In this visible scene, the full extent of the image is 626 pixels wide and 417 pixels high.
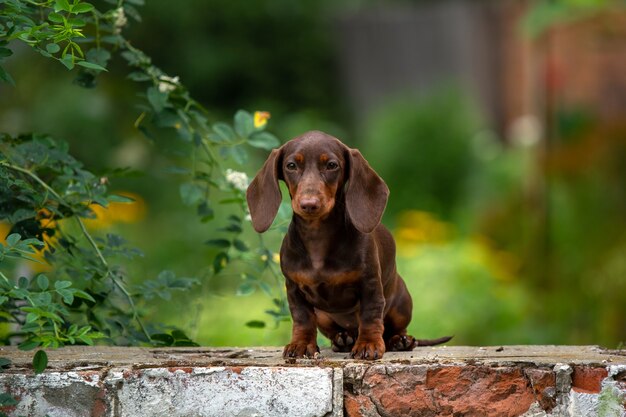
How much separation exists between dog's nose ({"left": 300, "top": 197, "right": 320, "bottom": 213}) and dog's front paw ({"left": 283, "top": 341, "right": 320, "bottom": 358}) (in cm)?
49

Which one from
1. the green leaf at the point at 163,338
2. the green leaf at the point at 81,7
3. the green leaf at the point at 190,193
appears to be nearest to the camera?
the green leaf at the point at 81,7

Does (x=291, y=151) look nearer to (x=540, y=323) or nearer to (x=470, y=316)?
(x=470, y=316)

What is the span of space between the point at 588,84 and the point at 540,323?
470 centimetres

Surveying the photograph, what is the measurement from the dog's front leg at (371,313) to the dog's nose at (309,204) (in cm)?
34

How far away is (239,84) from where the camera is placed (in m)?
13.4

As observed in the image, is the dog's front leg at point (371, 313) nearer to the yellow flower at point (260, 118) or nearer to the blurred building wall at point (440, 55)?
the yellow flower at point (260, 118)

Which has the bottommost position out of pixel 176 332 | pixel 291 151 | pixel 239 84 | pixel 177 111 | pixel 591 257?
pixel 176 332

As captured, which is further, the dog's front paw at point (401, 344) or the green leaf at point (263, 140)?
the green leaf at point (263, 140)

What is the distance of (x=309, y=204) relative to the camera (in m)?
3.32

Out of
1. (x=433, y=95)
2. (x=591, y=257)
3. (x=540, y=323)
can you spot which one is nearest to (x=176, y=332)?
(x=540, y=323)

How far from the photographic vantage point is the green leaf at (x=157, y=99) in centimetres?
418

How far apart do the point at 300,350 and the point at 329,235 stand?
14.6 inches

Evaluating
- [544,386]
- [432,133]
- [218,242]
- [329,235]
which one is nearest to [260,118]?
[218,242]

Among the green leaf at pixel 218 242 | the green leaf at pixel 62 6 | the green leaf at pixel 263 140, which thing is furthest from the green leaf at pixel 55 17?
the green leaf at pixel 218 242
